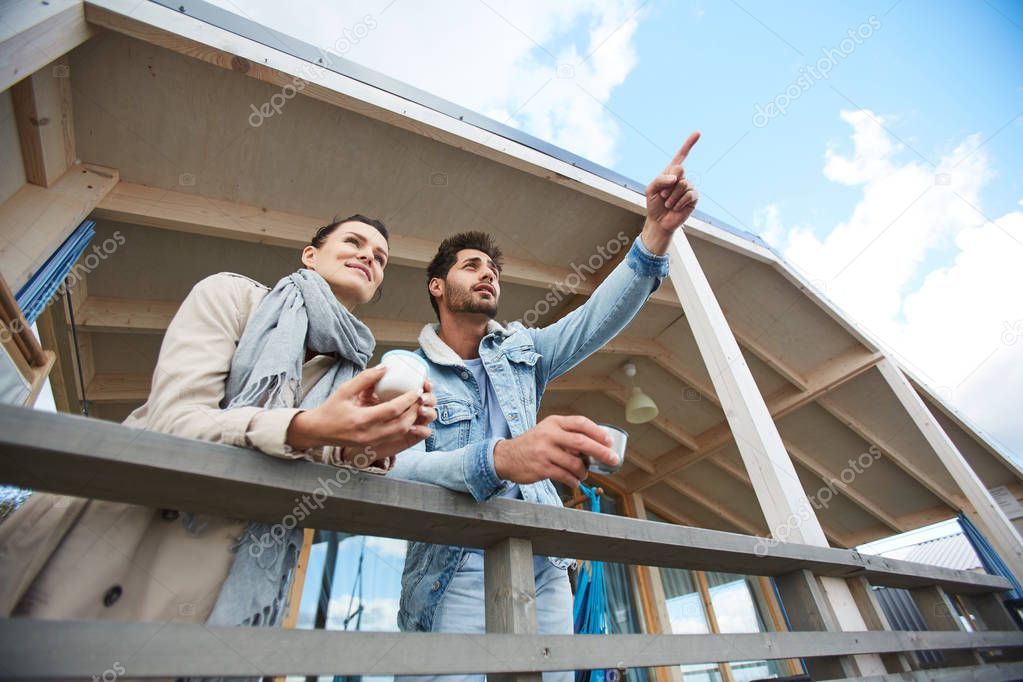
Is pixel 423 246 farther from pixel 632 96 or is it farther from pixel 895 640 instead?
pixel 895 640

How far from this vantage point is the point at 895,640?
3.77 feet

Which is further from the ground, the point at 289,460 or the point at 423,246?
the point at 423,246

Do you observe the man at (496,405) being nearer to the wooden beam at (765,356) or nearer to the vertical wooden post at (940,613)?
Result: the vertical wooden post at (940,613)

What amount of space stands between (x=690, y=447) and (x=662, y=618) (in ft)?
6.99

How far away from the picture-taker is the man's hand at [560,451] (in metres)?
0.59

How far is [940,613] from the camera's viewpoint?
149 cm

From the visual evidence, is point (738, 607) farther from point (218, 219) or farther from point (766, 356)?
point (218, 219)

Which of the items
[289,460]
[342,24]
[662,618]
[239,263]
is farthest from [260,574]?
[662,618]

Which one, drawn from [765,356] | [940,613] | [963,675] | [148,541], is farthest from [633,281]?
[765,356]

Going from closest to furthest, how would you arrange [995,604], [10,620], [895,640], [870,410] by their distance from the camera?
1. [10,620]
2. [895,640]
3. [995,604]
4. [870,410]

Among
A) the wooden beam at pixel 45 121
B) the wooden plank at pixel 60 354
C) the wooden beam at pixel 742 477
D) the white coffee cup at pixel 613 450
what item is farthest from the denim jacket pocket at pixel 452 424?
the wooden beam at pixel 742 477

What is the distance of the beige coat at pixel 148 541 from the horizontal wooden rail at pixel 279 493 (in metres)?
0.04

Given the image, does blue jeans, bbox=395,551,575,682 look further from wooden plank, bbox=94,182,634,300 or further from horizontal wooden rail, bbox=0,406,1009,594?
wooden plank, bbox=94,182,634,300

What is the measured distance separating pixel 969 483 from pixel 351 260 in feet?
11.7
